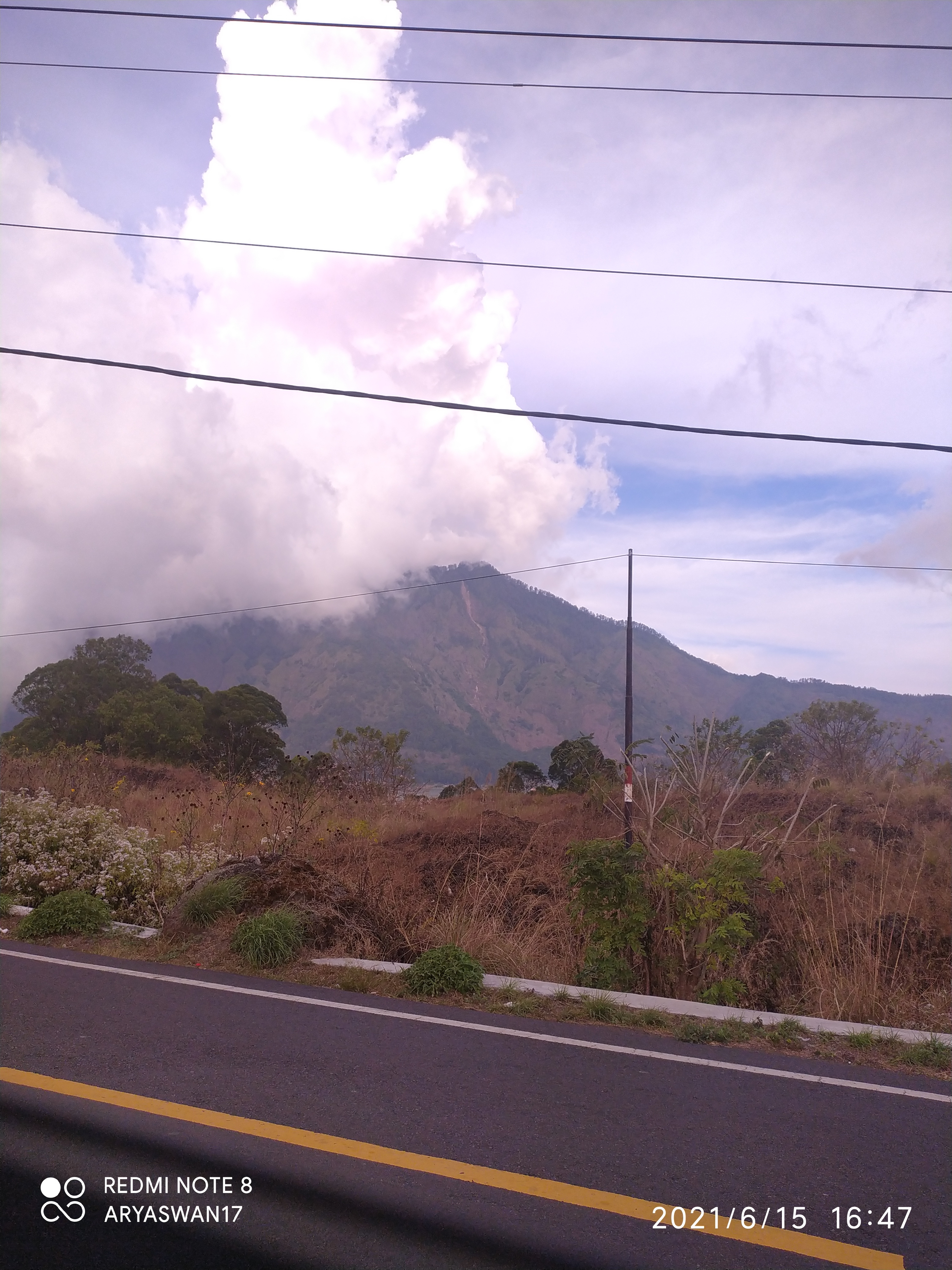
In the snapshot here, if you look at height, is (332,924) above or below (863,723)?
below

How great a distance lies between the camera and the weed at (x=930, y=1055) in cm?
564

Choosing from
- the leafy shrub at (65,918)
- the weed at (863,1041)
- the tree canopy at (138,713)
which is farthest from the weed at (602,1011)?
the tree canopy at (138,713)

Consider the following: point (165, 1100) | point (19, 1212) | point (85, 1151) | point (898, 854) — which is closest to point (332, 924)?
point (165, 1100)

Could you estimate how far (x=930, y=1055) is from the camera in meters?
5.73

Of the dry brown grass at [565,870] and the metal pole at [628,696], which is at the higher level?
the metal pole at [628,696]

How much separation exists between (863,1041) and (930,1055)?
1.38 feet

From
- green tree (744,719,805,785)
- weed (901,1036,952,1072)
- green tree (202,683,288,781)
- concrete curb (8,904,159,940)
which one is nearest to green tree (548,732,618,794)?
green tree (744,719,805,785)

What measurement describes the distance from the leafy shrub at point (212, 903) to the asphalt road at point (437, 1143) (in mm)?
2779

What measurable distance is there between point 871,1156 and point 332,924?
19.2 feet

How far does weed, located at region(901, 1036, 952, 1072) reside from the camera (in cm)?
564

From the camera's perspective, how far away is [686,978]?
8094 mm

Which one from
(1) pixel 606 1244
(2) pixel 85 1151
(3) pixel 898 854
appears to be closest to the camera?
(1) pixel 606 1244

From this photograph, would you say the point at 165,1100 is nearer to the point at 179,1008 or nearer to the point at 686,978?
the point at 179,1008

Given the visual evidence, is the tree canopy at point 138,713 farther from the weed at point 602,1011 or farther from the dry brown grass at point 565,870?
the weed at point 602,1011
